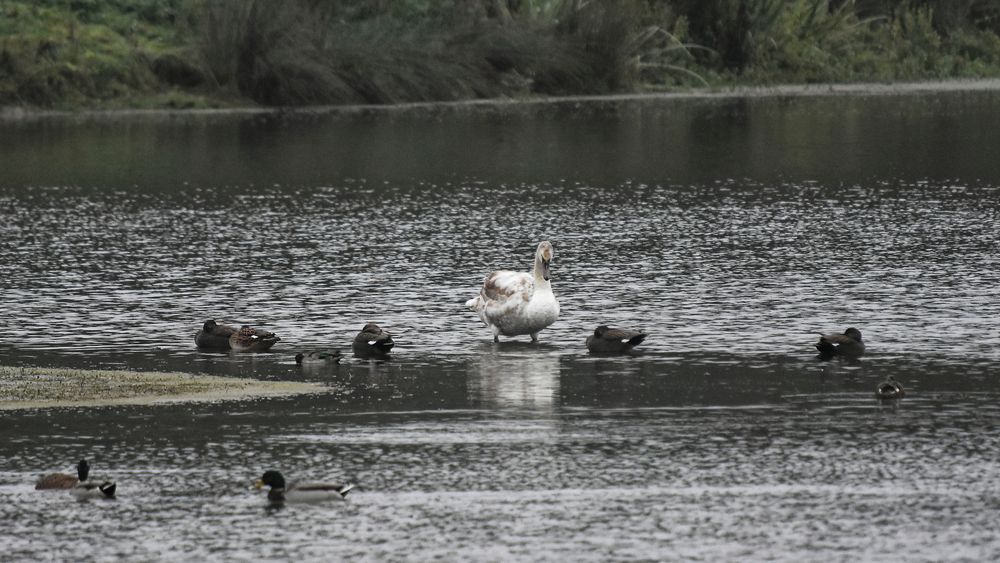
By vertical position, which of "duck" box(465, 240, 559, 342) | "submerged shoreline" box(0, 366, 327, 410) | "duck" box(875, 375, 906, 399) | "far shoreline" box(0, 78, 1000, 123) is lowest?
"duck" box(875, 375, 906, 399)

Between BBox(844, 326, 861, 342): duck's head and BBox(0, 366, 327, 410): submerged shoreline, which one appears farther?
BBox(844, 326, 861, 342): duck's head

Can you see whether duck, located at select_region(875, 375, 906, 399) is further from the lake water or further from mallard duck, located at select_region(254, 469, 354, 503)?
mallard duck, located at select_region(254, 469, 354, 503)

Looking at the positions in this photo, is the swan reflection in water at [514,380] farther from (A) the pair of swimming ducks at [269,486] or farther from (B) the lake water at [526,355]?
(A) the pair of swimming ducks at [269,486]

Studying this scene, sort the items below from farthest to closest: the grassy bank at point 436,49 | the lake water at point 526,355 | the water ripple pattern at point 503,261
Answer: the grassy bank at point 436,49, the water ripple pattern at point 503,261, the lake water at point 526,355

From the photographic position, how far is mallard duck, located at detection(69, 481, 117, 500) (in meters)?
15.4

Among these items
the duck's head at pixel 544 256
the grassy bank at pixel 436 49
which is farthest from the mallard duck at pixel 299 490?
the grassy bank at pixel 436 49

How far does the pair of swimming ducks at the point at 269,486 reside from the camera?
49.9ft

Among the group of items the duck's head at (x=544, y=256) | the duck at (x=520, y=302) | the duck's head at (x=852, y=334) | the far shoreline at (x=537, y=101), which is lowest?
the duck's head at (x=852, y=334)

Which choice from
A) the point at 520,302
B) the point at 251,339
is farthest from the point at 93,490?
the point at 520,302

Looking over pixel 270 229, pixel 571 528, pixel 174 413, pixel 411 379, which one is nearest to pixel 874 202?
pixel 270 229

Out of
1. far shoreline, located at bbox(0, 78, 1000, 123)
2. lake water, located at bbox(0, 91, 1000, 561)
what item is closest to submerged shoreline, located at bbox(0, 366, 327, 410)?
lake water, located at bbox(0, 91, 1000, 561)

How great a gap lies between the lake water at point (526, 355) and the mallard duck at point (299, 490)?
0.18m

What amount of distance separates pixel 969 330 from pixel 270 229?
15.2 m

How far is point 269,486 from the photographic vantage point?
15492mm
